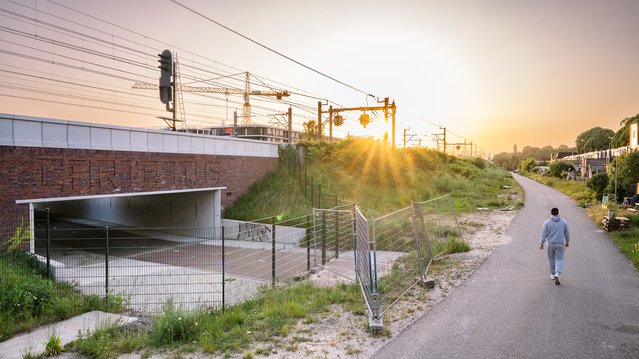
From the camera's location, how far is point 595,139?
106 meters

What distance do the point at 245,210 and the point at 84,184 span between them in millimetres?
9183

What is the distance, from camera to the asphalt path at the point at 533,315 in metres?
5.79

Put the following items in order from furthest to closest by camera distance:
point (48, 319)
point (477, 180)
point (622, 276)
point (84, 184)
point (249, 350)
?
point (477, 180)
point (84, 184)
point (622, 276)
point (48, 319)
point (249, 350)

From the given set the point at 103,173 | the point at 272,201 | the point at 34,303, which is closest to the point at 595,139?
the point at 272,201

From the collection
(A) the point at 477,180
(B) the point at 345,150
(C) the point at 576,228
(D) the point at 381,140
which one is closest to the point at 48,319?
(C) the point at 576,228

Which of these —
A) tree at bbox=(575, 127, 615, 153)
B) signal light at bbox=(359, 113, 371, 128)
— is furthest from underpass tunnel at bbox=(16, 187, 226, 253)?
tree at bbox=(575, 127, 615, 153)

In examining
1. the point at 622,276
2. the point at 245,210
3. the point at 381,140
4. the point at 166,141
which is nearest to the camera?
the point at 622,276

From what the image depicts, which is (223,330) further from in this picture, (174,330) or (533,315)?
(533,315)

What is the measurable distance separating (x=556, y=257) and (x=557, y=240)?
0.45m

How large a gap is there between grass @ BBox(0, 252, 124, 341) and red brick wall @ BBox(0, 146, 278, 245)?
5.67 meters

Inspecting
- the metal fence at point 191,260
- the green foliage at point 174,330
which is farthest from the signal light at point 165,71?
the green foliage at point 174,330

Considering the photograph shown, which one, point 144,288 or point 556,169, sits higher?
point 556,169

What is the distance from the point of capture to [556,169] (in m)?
58.0

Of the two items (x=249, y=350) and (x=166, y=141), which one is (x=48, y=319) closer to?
(x=249, y=350)
